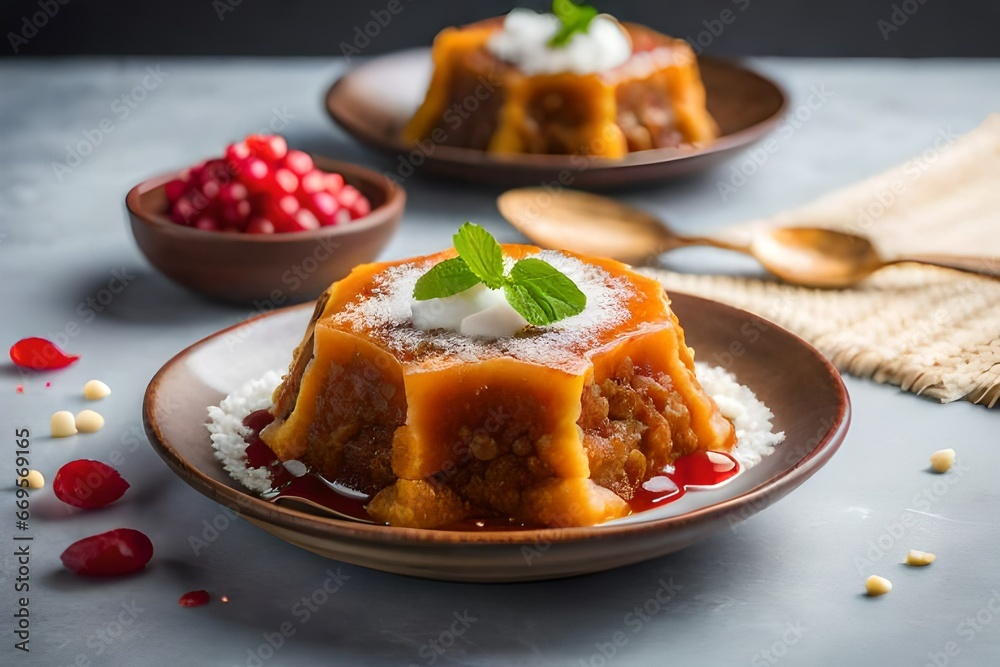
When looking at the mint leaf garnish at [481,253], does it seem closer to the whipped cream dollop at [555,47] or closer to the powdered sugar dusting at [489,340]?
the powdered sugar dusting at [489,340]

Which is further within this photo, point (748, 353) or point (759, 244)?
A: point (759, 244)

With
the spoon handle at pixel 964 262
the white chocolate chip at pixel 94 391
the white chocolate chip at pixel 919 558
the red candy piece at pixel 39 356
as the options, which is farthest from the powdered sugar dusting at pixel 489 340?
the spoon handle at pixel 964 262

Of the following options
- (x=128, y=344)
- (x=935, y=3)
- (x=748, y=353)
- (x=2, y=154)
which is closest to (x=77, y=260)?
(x=128, y=344)

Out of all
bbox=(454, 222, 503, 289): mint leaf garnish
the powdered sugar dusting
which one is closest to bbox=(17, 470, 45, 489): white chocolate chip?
the powdered sugar dusting

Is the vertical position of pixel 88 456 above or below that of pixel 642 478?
below

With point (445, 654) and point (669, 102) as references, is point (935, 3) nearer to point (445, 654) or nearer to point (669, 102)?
point (669, 102)

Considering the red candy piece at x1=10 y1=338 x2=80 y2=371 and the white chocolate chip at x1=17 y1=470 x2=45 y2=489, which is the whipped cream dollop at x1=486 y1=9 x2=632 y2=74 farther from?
the white chocolate chip at x1=17 y1=470 x2=45 y2=489

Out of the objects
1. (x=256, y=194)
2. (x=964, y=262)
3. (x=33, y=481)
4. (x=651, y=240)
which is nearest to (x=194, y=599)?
(x=33, y=481)
